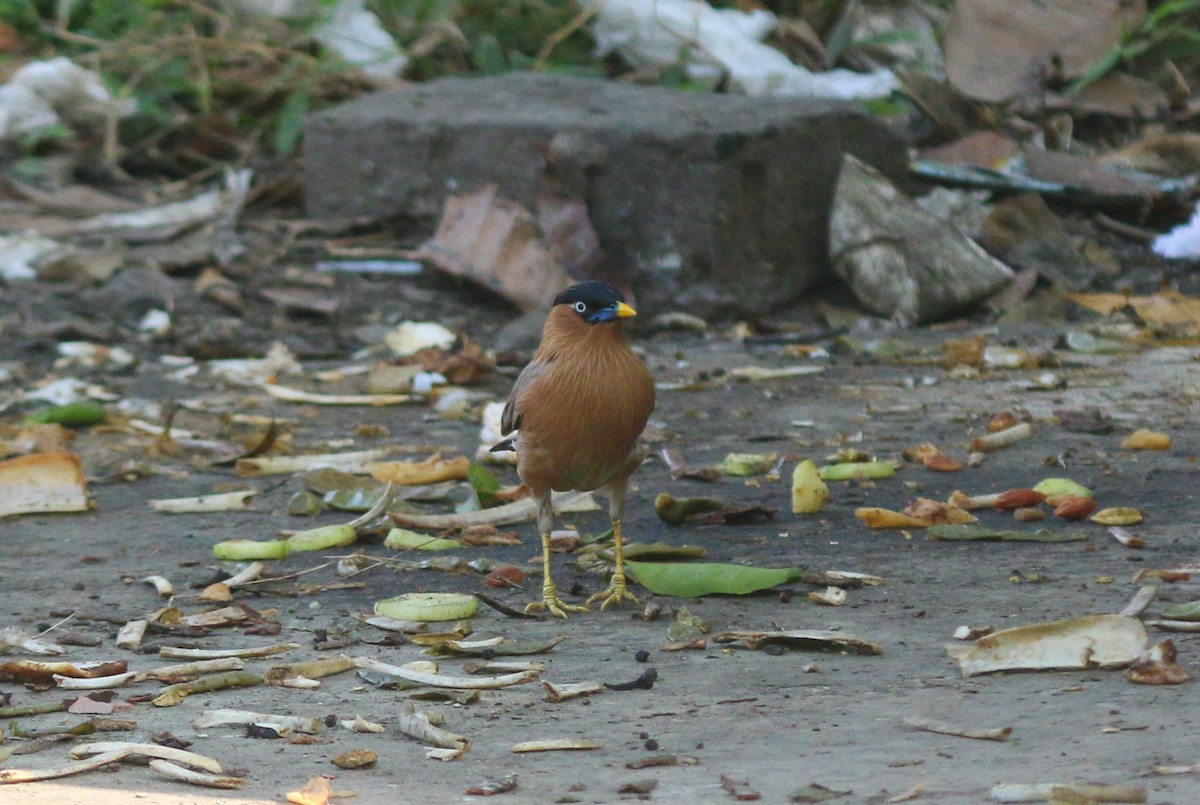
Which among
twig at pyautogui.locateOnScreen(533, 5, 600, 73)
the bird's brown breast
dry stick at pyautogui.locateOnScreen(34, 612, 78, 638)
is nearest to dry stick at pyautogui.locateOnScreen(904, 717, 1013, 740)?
the bird's brown breast

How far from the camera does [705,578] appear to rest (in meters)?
3.95

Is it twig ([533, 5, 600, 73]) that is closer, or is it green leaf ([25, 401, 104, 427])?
green leaf ([25, 401, 104, 427])

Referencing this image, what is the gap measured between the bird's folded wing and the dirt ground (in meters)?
0.43

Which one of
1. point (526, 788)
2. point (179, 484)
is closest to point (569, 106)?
point (179, 484)

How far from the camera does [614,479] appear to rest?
13.8ft

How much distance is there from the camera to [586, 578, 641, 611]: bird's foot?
13.3 feet

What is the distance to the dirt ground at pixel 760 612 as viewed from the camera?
8.78ft

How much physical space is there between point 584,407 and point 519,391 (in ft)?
0.97

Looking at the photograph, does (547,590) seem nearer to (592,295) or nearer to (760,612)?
(760,612)

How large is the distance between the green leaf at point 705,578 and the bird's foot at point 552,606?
188 millimetres

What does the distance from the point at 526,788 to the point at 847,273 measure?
5.81 meters

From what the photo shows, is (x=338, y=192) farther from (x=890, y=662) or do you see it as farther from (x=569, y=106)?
(x=890, y=662)

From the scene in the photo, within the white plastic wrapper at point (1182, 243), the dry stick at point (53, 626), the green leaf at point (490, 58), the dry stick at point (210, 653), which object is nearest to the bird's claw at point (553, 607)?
the dry stick at point (210, 653)

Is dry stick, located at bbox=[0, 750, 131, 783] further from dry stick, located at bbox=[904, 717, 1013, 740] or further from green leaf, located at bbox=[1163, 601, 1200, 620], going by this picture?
green leaf, located at bbox=[1163, 601, 1200, 620]
